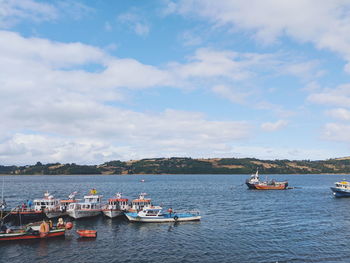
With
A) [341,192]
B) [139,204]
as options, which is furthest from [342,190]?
[139,204]

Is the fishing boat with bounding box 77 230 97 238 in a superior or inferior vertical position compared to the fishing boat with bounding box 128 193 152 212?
inferior

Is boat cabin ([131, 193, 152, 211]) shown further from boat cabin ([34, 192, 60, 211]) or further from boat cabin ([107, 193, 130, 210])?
boat cabin ([34, 192, 60, 211])

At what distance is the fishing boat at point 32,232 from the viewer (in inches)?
2245

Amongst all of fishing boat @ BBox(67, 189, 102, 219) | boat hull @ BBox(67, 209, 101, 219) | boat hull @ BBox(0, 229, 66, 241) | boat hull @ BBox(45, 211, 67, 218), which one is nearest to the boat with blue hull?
fishing boat @ BBox(67, 189, 102, 219)

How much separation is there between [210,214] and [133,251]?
129 ft

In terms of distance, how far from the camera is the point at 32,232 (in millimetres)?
58188

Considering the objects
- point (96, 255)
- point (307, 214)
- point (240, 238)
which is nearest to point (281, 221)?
point (307, 214)

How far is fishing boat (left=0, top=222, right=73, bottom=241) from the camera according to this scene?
2245 inches

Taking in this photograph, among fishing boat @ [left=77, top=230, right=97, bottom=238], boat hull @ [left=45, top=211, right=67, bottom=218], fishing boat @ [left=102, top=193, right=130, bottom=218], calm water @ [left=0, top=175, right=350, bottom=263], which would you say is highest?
fishing boat @ [left=102, top=193, right=130, bottom=218]

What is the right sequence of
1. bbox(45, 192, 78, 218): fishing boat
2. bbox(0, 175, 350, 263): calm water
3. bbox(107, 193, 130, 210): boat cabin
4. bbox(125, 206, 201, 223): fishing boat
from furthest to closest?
bbox(107, 193, 130, 210): boat cabin < bbox(45, 192, 78, 218): fishing boat < bbox(125, 206, 201, 223): fishing boat < bbox(0, 175, 350, 263): calm water

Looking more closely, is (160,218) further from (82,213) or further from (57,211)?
(57,211)

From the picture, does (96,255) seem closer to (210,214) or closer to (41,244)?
(41,244)

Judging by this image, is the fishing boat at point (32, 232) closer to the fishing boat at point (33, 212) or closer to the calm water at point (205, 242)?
the calm water at point (205, 242)

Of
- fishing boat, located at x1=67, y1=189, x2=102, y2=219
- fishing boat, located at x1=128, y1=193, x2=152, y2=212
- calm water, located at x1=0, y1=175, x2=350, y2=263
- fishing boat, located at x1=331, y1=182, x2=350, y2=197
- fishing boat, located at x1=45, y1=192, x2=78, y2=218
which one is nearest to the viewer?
calm water, located at x1=0, y1=175, x2=350, y2=263
